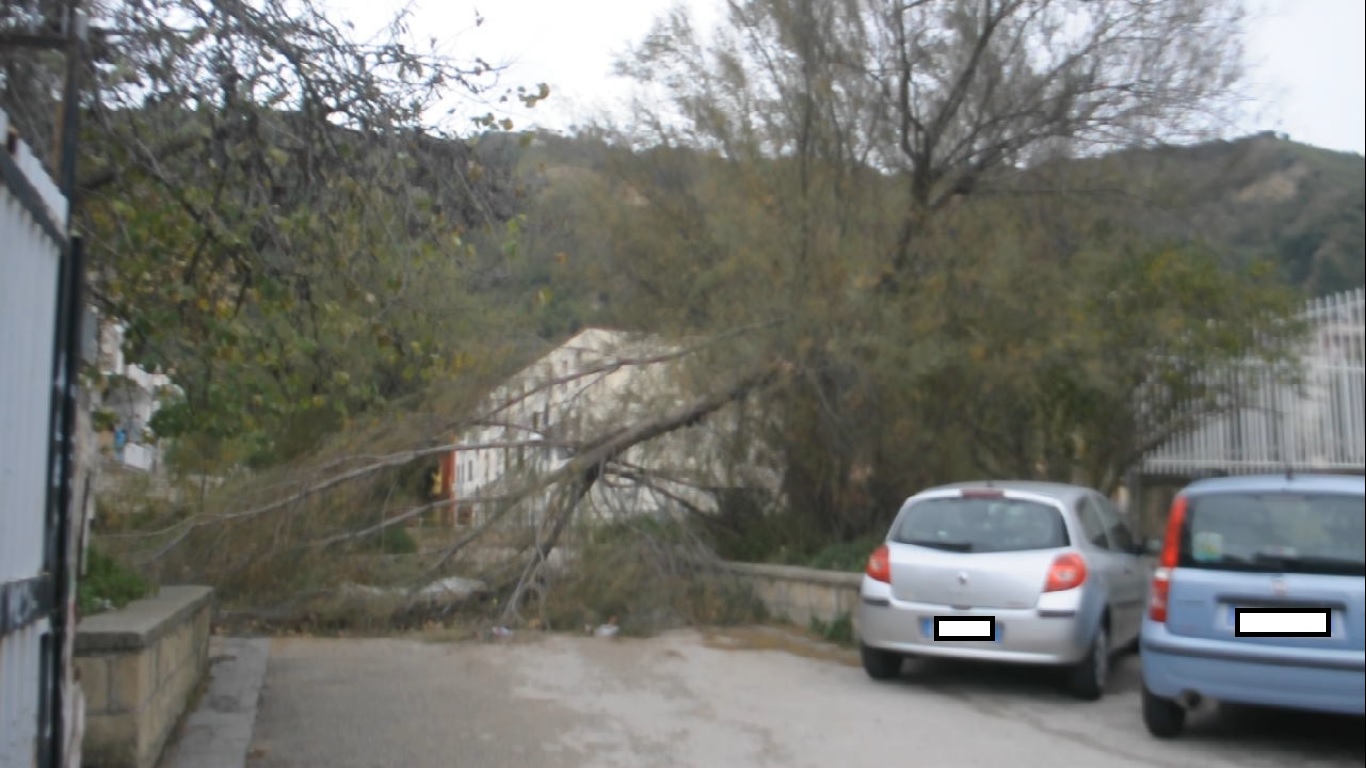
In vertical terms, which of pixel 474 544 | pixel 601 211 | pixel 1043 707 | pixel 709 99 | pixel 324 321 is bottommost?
pixel 1043 707

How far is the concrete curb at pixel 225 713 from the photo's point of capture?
282 inches

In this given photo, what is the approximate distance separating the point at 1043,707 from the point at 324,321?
577 centimetres

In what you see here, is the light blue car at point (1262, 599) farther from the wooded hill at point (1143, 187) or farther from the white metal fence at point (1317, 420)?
the white metal fence at point (1317, 420)

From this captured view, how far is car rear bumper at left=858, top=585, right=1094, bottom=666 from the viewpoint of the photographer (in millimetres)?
9383

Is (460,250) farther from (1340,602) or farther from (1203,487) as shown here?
(1340,602)

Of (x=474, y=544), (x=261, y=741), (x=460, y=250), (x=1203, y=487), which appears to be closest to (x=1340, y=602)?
Result: (x=1203, y=487)

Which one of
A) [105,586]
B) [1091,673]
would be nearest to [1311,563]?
[1091,673]

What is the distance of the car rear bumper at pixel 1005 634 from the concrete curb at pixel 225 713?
4.59 m

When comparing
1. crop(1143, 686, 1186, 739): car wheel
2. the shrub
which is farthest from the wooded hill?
crop(1143, 686, 1186, 739): car wheel

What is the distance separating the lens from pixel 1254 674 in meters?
7.52

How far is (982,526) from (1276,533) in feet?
8.32

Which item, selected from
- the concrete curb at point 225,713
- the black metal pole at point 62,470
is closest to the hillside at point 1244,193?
the concrete curb at point 225,713

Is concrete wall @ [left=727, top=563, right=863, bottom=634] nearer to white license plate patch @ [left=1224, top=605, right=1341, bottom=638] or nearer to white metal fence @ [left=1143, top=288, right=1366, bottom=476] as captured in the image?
white license plate patch @ [left=1224, top=605, right=1341, bottom=638]

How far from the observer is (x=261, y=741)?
808 cm
